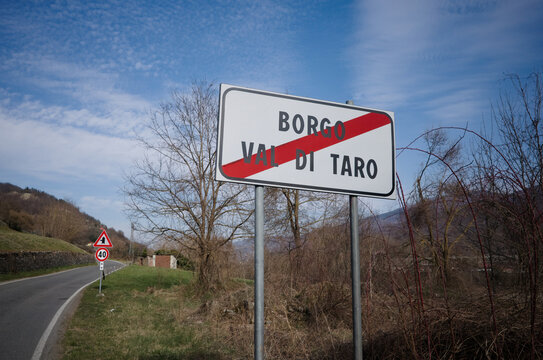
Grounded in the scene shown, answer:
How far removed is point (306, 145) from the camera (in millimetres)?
2209

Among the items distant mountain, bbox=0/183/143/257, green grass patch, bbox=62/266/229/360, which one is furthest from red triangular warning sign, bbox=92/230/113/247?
distant mountain, bbox=0/183/143/257

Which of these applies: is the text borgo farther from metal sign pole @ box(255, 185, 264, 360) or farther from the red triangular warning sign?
the red triangular warning sign

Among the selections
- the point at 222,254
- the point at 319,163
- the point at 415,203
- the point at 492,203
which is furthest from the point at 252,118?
the point at 222,254

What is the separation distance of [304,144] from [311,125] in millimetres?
151

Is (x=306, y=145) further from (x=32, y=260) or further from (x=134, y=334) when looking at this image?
(x=32, y=260)

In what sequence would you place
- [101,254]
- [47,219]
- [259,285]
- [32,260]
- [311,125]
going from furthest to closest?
1. [47,219]
2. [32,260]
3. [101,254]
4. [311,125]
5. [259,285]

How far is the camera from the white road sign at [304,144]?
2.02 metres

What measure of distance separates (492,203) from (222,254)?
13150mm

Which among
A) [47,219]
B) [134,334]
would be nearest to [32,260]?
[134,334]

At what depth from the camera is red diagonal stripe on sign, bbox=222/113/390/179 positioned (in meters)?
1.99

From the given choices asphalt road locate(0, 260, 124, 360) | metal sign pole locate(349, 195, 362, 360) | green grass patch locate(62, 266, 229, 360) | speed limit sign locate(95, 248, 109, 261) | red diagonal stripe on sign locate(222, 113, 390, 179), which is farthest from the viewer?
speed limit sign locate(95, 248, 109, 261)

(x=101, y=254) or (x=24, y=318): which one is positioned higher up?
(x=101, y=254)

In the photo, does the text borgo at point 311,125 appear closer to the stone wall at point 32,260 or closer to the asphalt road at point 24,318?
the asphalt road at point 24,318

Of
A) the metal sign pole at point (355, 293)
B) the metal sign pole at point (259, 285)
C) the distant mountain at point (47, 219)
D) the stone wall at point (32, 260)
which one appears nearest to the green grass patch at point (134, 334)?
the metal sign pole at point (355, 293)
